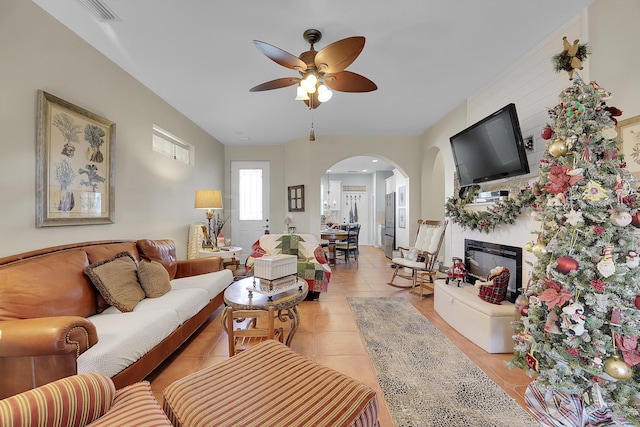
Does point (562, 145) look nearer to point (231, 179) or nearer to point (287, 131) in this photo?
point (287, 131)

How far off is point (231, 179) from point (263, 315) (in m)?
4.53

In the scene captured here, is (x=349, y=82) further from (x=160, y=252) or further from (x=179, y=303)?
(x=160, y=252)

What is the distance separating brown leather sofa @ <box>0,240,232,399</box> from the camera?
1.26 meters

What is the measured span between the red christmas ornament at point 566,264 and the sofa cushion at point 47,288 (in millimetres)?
3024

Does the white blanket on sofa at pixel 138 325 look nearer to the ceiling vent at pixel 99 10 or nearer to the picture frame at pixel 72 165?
the picture frame at pixel 72 165

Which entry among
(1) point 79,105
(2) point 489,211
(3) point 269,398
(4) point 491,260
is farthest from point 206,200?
(4) point 491,260

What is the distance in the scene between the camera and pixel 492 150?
2.68m

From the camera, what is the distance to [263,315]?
1.85m

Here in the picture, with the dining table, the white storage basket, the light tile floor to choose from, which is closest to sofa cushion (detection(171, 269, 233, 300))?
the light tile floor

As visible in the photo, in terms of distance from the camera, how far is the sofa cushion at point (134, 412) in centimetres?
90

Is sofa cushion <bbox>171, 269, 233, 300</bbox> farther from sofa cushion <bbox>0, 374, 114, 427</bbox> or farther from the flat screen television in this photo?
the flat screen television

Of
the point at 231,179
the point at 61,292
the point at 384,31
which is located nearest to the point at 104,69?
the point at 61,292

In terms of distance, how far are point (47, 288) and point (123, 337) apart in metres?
0.60

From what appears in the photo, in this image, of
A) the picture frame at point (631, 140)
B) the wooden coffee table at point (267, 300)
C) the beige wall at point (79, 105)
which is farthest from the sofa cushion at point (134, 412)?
the picture frame at point (631, 140)
